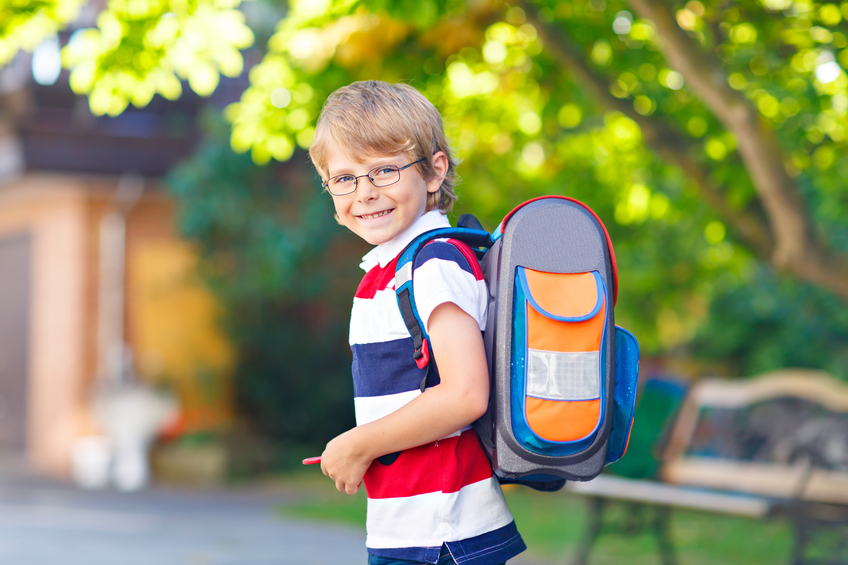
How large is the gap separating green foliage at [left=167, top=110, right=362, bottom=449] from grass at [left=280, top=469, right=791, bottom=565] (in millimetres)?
1965

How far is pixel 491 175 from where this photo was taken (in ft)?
23.8

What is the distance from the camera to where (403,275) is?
1710 mm

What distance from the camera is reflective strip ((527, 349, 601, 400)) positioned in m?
1.63

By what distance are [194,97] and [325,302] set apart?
292 cm

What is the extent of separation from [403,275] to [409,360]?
16cm

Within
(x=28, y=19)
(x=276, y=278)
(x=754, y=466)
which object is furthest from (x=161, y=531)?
(x=754, y=466)

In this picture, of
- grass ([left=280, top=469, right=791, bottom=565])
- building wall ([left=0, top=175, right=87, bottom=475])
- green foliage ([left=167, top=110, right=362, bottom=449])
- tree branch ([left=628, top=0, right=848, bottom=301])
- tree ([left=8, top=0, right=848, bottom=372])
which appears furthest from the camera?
building wall ([left=0, top=175, right=87, bottom=475])

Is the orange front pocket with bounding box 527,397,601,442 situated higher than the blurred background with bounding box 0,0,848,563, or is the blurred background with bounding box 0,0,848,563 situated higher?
the blurred background with bounding box 0,0,848,563

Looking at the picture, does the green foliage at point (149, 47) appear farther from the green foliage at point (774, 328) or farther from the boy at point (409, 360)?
the green foliage at point (774, 328)

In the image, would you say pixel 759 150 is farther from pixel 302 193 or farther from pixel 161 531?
pixel 302 193

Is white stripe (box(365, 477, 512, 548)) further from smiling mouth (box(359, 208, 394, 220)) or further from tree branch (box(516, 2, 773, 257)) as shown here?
tree branch (box(516, 2, 773, 257))

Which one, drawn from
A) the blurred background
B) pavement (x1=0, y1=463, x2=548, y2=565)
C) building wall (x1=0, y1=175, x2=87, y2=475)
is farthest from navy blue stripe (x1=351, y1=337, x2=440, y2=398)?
building wall (x1=0, y1=175, x2=87, y2=475)

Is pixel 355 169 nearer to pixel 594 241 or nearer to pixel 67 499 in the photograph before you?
pixel 594 241

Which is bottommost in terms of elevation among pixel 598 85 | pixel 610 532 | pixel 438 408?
pixel 610 532
